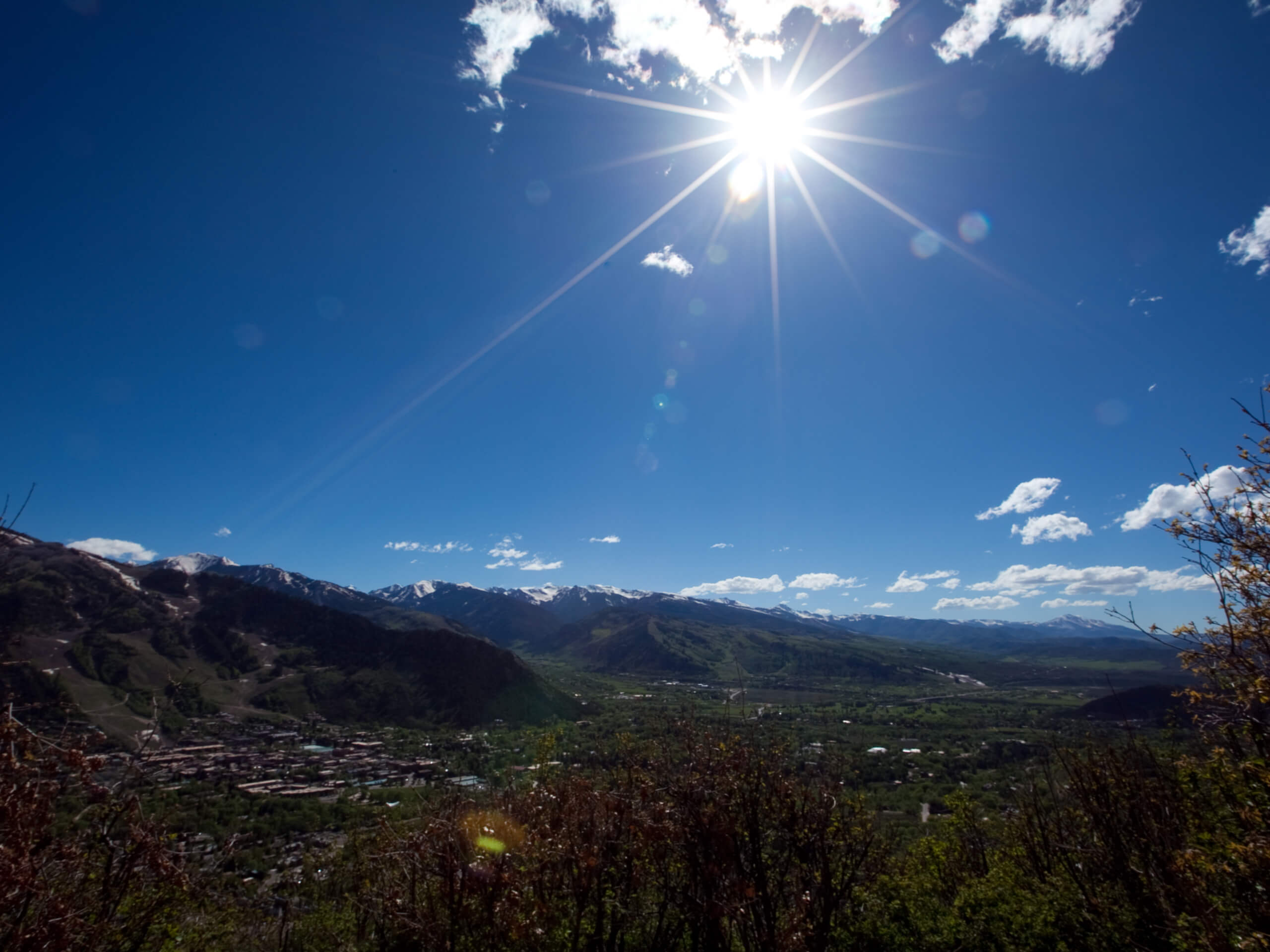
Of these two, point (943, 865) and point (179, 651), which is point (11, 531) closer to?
point (943, 865)

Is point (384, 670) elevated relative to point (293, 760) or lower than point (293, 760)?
elevated

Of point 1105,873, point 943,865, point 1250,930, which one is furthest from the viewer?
point 943,865

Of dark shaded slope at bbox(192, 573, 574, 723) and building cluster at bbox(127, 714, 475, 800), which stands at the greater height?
dark shaded slope at bbox(192, 573, 574, 723)

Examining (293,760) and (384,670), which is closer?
(293,760)

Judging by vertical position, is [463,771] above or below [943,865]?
below

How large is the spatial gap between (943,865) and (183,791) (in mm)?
71308

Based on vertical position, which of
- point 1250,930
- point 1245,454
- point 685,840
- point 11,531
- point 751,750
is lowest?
point 1250,930

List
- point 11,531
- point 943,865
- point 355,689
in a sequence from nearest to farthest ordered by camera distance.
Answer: point 11,531 → point 943,865 → point 355,689

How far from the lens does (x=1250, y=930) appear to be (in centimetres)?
791

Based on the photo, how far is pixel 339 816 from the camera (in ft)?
169

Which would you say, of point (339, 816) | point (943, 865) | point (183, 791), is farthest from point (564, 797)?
point (183, 791)

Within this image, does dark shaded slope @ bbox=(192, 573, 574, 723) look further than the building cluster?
Yes

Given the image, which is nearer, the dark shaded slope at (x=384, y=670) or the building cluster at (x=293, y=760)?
the building cluster at (x=293, y=760)

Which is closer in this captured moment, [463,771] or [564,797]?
[564,797]
